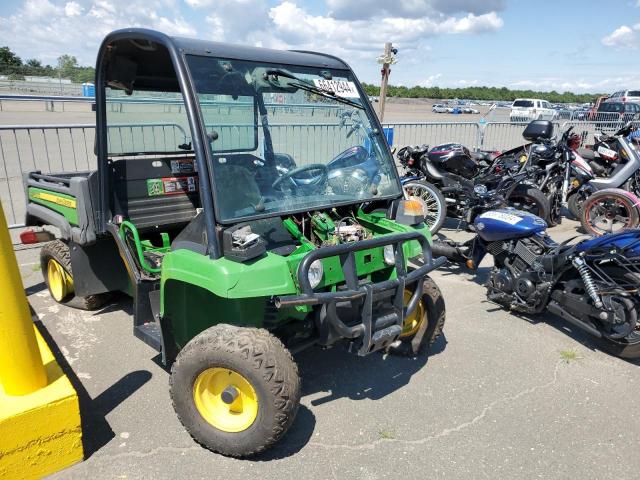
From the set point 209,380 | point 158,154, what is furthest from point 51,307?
point 209,380

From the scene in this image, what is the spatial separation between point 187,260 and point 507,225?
9.63ft

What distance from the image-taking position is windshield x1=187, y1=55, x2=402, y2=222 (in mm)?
2711

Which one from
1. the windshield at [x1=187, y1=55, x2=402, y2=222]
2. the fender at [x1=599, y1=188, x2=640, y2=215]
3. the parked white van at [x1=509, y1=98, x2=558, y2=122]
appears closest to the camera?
the windshield at [x1=187, y1=55, x2=402, y2=222]

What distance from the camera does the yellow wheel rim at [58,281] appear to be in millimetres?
4375

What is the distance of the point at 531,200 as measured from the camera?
7254 millimetres

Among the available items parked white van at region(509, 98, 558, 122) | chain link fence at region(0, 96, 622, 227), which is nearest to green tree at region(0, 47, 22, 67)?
chain link fence at region(0, 96, 622, 227)

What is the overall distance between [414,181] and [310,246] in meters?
4.64

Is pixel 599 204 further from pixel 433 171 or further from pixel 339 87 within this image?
pixel 339 87

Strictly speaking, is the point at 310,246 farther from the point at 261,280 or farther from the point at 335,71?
the point at 335,71

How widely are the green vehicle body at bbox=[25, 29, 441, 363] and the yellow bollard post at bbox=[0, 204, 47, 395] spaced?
661 mm

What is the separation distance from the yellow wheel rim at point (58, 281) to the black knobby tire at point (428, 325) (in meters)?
2.91

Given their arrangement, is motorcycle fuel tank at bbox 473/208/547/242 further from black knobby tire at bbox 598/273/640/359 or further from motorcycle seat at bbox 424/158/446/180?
motorcycle seat at bbox 424/158/446/180

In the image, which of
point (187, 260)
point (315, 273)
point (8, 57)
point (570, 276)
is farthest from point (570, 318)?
point (8, 57)

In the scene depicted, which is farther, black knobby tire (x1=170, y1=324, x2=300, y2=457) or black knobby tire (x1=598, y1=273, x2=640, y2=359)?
black knobby tire (x1=598, y1=273, x2=640, y2=359)
